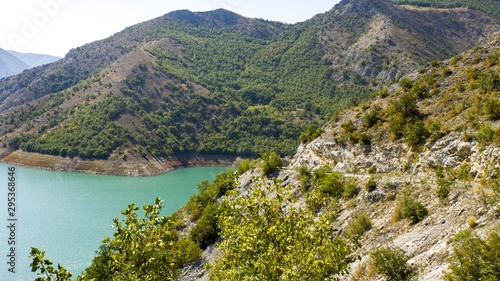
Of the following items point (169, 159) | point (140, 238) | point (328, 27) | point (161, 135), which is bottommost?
point (169, 159)

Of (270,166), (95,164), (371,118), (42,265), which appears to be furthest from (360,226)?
(95,164)

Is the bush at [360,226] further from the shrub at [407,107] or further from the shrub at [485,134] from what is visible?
the shrub at [407,107]

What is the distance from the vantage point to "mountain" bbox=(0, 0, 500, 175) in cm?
10781

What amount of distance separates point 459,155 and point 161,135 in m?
110

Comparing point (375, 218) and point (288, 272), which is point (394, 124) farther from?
point (288, 272)

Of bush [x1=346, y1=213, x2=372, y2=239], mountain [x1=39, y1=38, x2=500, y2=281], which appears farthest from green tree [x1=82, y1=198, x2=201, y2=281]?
bush [x1=346, y1=213, x2=372, y2=239]

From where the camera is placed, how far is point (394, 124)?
2552 centimetres

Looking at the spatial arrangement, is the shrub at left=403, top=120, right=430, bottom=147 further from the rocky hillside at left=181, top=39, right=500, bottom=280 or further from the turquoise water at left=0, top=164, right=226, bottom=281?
the turquoise water at left=0, top=164, right=226, bottom=281

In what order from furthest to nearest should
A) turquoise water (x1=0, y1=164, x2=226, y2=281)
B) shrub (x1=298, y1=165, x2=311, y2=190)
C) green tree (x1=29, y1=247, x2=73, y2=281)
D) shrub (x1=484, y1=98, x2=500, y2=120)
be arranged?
turquoise water (x1=0, y1=164, x2=226, y2=281), shrub (x1=298, y1=165, x2=311, y2=190), shrub (x1=484, y1=98, x2=500, y2=120), green tree (x1=29, y1=247, x2=73, y2=281)

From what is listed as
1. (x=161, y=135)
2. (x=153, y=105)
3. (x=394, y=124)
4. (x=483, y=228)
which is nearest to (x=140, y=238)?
Answer: (x=483, y=228)

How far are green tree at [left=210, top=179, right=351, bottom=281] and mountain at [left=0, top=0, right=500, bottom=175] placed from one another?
303ft

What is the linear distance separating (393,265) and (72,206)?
65036 millimetres

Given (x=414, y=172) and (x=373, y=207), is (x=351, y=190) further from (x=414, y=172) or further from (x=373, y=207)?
(x=414, y=172)

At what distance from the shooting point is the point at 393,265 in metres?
12.0
